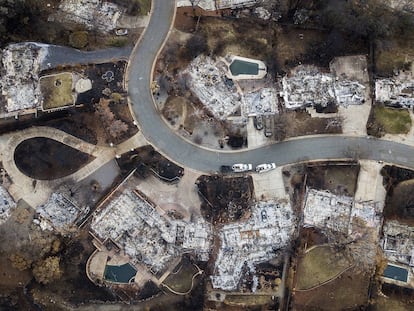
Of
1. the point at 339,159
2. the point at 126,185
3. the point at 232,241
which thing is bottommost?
the point at 232,241

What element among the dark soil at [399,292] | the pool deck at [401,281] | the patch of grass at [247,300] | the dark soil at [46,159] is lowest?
the patch of grass at [247,300]

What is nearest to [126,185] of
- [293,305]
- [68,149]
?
[68,149]

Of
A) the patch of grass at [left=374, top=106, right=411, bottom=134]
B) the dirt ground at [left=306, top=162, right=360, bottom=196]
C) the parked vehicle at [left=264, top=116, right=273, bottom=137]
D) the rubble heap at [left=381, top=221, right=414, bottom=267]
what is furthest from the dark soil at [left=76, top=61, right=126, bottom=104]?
the rubble heap at [left=381, top=221, right=414, bottom=267]

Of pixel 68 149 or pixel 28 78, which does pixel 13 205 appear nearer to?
pixel 68 149

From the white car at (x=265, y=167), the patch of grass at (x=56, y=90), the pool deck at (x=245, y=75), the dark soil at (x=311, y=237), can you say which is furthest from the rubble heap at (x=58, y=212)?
the dark soil at (x=311, y=237)

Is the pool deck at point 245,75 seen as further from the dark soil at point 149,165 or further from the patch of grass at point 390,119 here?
the patch of grass at point 390,119

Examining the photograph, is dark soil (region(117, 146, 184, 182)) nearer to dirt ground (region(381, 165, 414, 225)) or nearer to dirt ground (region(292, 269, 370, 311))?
dirt ground (region(292, 269, 370, 311))
